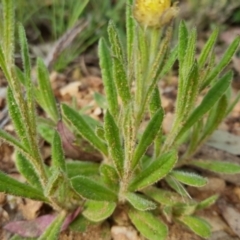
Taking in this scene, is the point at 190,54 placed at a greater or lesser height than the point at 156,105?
greater

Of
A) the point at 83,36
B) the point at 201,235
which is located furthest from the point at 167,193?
the point at 83,36

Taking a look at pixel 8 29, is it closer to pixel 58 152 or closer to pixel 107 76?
pixel 58 152

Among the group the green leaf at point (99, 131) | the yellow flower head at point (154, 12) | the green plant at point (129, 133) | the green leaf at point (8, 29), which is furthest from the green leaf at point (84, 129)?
the yellow flower head at point (154, 12)

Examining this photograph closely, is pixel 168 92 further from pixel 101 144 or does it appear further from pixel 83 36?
pixel 101 144

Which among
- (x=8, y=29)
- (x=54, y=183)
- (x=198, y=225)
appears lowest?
(x=198, y=225)

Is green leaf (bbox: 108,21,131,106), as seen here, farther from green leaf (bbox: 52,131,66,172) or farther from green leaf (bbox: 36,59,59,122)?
green leaf (bbox: 36,59,59,122)

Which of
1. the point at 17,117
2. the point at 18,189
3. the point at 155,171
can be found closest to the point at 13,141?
the point at 17,117
